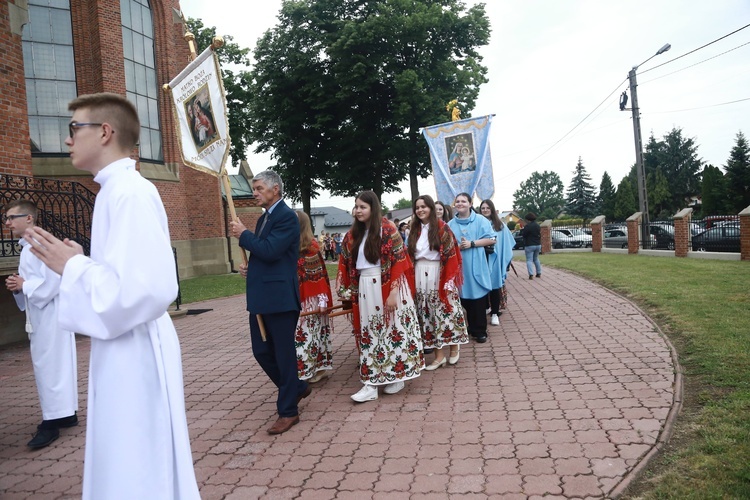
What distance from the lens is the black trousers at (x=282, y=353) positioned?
4457 mm

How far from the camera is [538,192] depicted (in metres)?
126

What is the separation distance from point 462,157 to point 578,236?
2348 centimetres

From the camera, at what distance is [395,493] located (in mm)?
3328

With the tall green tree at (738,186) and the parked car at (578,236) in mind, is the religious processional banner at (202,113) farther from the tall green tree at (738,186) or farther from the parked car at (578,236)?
the tall green tree at (738,186)

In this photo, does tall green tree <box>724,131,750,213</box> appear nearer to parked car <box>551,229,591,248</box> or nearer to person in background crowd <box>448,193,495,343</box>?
parked car <box>551,229,591,248</box>

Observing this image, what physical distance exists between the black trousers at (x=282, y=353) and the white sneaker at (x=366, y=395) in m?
0.67

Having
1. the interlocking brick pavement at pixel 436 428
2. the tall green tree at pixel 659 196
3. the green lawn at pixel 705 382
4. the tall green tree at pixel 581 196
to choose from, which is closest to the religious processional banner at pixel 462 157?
the green lawn at pixel 705 382

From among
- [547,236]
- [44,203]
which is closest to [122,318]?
[44,203]

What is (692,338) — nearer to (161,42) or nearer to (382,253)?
(382,253)

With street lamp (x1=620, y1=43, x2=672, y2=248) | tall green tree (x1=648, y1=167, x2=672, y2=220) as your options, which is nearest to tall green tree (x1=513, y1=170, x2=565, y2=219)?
tall green tree (x1=648, y1=167, x2=672, y2=220)

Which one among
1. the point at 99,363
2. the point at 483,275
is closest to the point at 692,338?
the point at 483,275

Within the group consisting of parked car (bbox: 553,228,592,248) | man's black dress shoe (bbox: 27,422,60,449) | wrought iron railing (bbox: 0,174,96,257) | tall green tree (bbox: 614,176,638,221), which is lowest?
man's black dress shoe (bbox: 27,422,60,449)

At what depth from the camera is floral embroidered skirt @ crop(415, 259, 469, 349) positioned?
6246mm

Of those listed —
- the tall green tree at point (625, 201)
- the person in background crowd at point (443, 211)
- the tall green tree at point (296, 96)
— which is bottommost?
the person in background crowd at point (443, 211)
